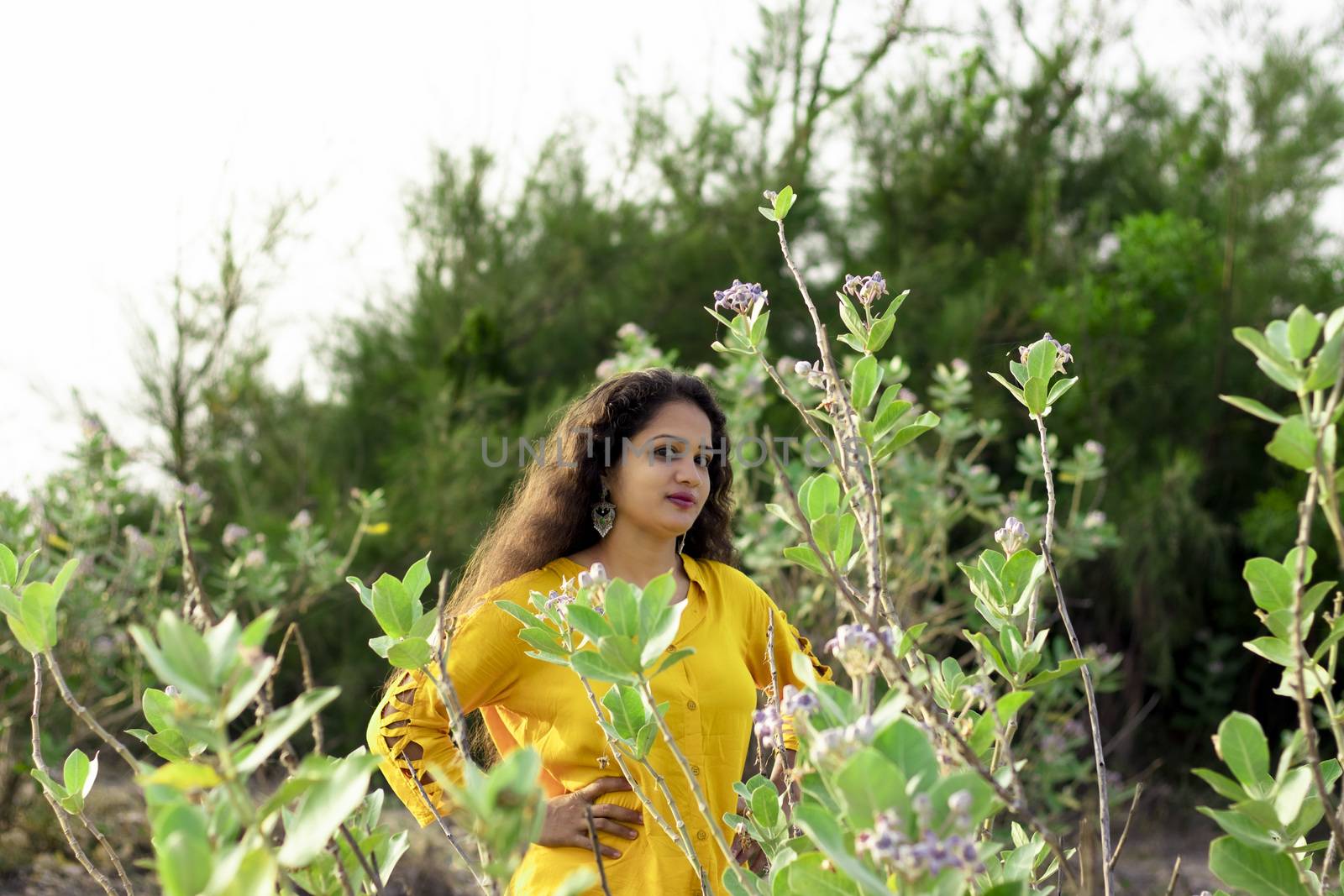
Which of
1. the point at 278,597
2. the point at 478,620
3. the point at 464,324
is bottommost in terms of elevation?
the point at 278,597

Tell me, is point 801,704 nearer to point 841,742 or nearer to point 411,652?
point 841,742

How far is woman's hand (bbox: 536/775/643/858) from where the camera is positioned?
6.00 ft

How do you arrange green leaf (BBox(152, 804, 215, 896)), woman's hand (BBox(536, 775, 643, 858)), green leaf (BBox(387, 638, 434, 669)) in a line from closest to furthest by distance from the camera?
green leaf (BBox(152, 804, 215, 896)) → green leaf (BBox(387, 638, 434, 669)) → woman's hand (BBox(536, 775, 643, 858))

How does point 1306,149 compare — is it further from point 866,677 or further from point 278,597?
point 866,677

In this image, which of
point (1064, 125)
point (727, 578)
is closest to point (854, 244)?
point (1064, 125)

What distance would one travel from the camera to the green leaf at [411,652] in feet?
3.42

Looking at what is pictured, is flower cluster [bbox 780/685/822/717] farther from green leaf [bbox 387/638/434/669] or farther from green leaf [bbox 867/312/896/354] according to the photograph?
green leaf [bbox 867/312/896/354]

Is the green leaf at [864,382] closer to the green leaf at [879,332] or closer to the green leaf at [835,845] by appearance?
the green leaf at [879,332]

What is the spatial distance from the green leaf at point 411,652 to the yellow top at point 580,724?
0.70 m

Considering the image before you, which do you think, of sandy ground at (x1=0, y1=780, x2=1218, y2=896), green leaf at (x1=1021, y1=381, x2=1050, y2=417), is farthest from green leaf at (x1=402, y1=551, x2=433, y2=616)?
sandy ground at (x1=0, y1=780, x2=1218, y2=896)

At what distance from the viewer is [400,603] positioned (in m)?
1.06

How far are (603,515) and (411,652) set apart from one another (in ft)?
4.14

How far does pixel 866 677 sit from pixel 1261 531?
5.24m

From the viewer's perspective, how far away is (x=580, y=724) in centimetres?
194
